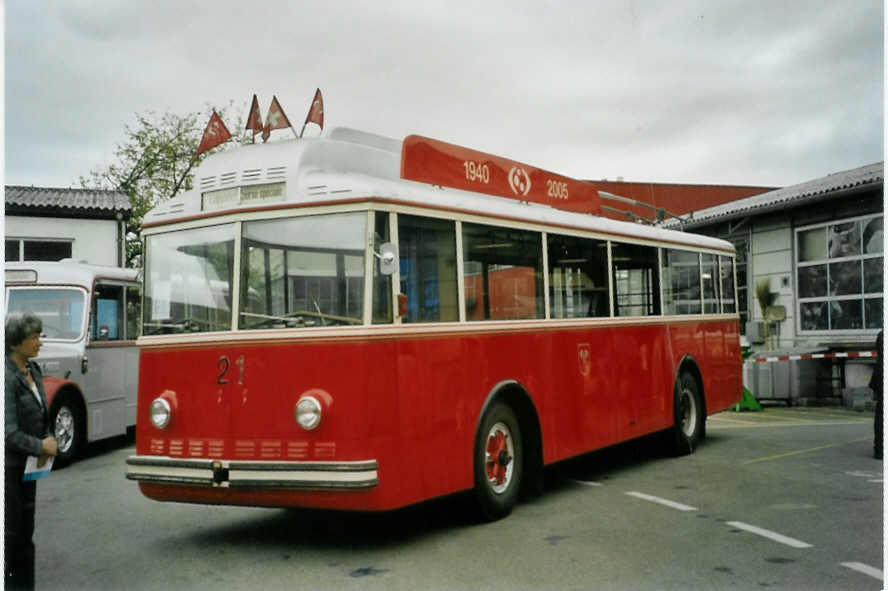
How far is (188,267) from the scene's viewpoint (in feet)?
24.4

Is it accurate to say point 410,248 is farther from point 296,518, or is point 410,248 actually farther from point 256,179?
point 296,518

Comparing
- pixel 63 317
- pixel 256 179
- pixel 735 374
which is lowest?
pixel 735 374

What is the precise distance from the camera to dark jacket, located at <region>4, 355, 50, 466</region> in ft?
16.6

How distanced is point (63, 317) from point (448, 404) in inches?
302

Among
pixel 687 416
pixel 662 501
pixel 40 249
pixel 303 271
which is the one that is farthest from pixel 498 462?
pixel 40 249

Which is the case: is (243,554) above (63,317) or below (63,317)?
below

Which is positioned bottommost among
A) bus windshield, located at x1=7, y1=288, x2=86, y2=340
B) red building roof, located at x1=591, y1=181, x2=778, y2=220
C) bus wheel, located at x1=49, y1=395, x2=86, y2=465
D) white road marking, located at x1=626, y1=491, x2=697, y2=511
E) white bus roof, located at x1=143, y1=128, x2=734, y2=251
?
white road marking, located at x1=626, y1=491, x2=697, y2=511

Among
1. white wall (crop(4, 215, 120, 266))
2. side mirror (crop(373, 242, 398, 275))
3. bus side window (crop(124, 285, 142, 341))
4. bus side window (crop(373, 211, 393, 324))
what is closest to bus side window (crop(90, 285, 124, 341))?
bus side window (crop(124, 285, 142, 341))

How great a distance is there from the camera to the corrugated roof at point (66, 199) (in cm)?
2427

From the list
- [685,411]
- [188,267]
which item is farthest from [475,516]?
[685,411]

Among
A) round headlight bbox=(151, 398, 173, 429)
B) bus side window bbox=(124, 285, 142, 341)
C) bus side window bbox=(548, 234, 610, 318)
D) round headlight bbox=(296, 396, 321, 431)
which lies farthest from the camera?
bus side window bbox=(124, 285, 142, 341)

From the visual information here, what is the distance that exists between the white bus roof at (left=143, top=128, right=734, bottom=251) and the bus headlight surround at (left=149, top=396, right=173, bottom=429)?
1430 millimetres

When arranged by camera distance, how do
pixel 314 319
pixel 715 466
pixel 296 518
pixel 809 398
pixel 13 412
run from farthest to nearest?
1. pixel 809 398
2. pixel 715 466
3. pixel 296 518
4. pixel 314 319
5. pixel 13 412

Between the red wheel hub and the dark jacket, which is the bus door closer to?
the red wheel hub
